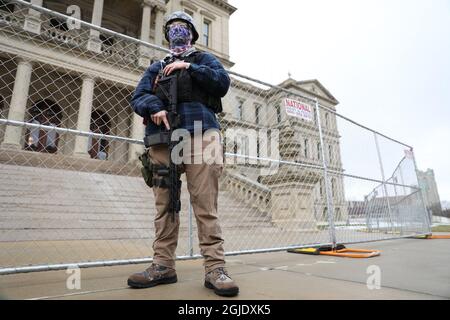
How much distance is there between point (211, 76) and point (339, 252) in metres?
2.84

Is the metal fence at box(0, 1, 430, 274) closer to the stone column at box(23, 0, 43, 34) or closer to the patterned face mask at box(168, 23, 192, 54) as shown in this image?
the patterned face mask at box(168, 23, 192, 54)

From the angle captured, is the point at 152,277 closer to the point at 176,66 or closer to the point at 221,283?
the point at 221,283

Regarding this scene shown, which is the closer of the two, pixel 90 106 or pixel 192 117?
pixel 192 117

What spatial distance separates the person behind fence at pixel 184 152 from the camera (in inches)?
69.6

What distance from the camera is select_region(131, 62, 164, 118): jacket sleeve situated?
1865mm

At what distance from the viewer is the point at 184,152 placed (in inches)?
73.6

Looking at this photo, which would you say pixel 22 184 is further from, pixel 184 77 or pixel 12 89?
pixel 12 89

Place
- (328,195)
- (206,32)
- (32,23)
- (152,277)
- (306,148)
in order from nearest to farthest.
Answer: (152,277) → (328,195) → (306,148) → (32,23) → (206,32)

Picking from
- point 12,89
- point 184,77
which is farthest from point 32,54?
point 184,77

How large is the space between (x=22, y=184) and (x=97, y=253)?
423 cm

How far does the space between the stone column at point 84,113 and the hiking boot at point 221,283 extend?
34.0 ft

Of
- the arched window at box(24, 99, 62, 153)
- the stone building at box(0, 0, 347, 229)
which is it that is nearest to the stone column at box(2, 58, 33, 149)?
the stone building at box(0, 0, 347, 229)

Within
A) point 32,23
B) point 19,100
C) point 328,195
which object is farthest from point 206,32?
point 328,195

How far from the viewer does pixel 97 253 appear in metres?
3.60
